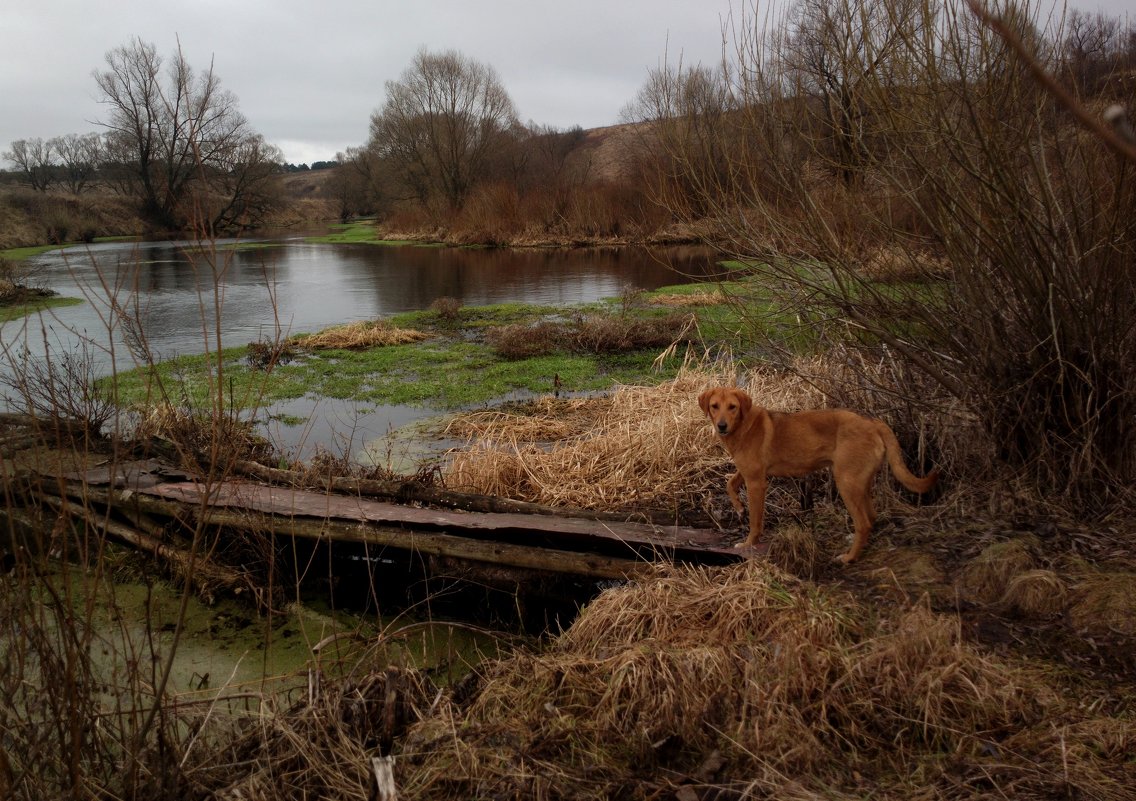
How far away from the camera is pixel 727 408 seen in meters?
4.90

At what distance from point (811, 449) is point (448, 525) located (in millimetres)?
2539

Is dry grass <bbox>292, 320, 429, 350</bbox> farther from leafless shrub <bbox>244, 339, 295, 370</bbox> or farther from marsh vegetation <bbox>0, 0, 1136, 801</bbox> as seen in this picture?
marsh vegetation <bbox>0, 0, 1136, 801</bbox>

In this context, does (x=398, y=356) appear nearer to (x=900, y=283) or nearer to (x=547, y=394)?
(x=547, y=394)

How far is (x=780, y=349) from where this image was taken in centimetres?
691

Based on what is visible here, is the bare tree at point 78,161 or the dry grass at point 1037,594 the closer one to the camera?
the dry grass at point 1037,594

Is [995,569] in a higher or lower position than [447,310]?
lower

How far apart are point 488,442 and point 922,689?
528 cm

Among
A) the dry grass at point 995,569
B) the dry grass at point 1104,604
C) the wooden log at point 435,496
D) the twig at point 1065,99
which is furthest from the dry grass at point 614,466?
the twig at point 1065,99

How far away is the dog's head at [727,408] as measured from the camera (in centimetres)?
488

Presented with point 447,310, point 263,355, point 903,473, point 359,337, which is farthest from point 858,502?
point 447,310

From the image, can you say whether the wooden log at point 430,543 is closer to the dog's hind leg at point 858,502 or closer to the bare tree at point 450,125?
the dog's hind leg at point 858,502

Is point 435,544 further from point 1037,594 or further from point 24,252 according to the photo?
point 24,252

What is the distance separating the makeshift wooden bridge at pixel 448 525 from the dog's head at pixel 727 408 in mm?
820

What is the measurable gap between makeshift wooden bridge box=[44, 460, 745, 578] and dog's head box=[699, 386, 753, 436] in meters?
0.82
